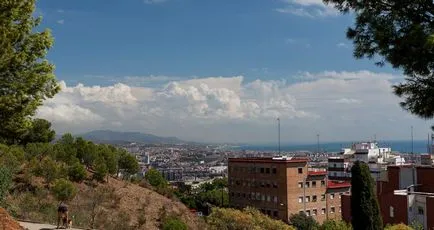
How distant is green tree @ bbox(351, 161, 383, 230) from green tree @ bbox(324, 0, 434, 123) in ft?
89.4

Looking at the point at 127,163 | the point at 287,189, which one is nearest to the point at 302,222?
the point at 287,189

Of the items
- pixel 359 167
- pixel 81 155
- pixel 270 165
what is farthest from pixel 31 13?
pixel 270 165

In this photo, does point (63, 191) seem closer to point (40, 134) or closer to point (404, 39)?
point (40, 134)

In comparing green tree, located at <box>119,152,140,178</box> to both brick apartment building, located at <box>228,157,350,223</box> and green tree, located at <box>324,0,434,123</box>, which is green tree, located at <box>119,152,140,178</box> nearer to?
brick apartment building, located at <box>228,157,350,223</box>

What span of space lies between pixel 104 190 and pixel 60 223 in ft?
57.0

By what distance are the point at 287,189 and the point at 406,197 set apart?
24.5m

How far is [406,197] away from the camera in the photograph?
1599 inches

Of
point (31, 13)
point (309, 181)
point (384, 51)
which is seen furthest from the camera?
point (309, 181)

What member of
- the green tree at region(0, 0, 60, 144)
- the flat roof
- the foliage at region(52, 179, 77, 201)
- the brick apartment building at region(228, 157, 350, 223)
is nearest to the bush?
the foliage at region(52, 179, 77, 201)

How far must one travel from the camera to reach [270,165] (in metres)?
66.4

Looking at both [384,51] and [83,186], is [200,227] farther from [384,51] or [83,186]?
[384,51]

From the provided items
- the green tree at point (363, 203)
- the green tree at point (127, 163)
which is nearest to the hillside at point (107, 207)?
the green tree at point (127, 163)

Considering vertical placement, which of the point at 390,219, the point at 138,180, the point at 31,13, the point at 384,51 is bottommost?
the point at 390,219

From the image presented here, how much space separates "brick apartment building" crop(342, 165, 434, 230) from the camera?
130 ft
